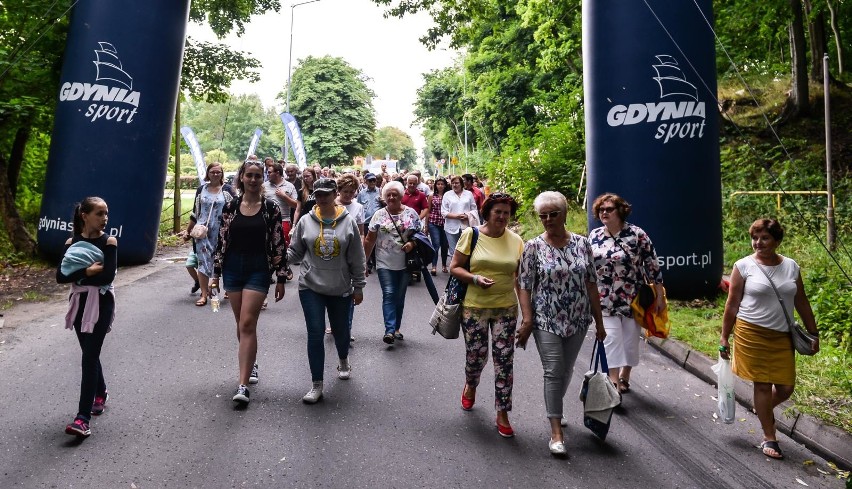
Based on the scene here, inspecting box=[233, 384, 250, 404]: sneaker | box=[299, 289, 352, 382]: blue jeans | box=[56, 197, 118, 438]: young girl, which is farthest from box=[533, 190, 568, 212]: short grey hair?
box=[56, 197, 118, 438]: young girl

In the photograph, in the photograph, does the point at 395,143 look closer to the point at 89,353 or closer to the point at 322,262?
the point at 322,262

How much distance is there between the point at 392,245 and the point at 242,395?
109 inches

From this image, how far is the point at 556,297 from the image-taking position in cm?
464

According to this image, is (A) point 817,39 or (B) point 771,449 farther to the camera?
(A) point 817,39

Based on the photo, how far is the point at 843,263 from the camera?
924 centimetres

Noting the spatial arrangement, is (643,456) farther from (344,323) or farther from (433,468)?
(344,323)

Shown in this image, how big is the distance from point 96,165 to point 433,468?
337 inches

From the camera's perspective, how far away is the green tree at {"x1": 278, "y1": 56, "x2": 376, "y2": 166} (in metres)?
63.0

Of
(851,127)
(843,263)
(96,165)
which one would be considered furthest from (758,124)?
(96,165)

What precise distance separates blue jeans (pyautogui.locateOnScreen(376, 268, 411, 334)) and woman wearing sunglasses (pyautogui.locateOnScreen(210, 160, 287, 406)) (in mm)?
2237

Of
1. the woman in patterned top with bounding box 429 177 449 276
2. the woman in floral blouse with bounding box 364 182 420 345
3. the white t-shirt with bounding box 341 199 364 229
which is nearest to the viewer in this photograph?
the woman in floral blouse with bounding box 364 182 420 345

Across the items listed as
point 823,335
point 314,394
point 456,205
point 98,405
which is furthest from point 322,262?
point 456,205

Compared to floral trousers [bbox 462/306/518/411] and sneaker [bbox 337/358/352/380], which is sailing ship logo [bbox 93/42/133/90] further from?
floral trousers [bbox 462/306/518/411]

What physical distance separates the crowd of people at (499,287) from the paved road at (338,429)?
20cm
